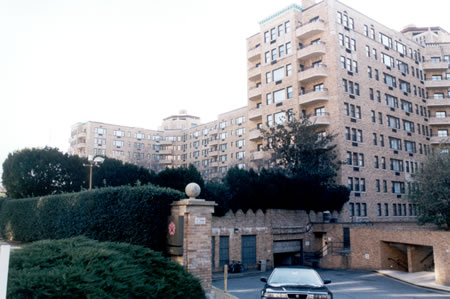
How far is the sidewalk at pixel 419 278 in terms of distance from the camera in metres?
21.2

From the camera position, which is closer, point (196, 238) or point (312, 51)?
point (196, 238)

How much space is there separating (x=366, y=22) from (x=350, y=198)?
22529mm

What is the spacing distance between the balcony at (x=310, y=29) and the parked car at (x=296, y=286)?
3611 centimetres

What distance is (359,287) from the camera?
21438 mm

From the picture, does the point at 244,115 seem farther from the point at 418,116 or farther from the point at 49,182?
the point at 49,182

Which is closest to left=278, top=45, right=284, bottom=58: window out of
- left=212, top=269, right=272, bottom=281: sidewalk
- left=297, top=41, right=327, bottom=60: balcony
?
left=297, top=41, right=327, bottom=60: balcony

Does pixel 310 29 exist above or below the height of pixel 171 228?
above

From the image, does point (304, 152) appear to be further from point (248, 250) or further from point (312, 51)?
point (312, 51)

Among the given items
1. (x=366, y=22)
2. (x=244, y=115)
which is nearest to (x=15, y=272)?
(x=366, y=22)

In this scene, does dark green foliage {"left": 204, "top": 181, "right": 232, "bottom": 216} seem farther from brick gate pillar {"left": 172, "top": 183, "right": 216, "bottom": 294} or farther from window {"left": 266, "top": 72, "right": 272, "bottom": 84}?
window {"left": 266, "top": 72, "right": 272, "bottom": 84}

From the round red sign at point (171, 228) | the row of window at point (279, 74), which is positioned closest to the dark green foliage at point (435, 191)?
the round red sign at point (171, 228)

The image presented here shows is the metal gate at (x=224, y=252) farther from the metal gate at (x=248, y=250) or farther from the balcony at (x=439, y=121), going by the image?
the balcony at (x=439, y=121)

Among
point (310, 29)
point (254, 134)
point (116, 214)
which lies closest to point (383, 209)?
point (254, 134)

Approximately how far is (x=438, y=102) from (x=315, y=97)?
2420 centimetres
